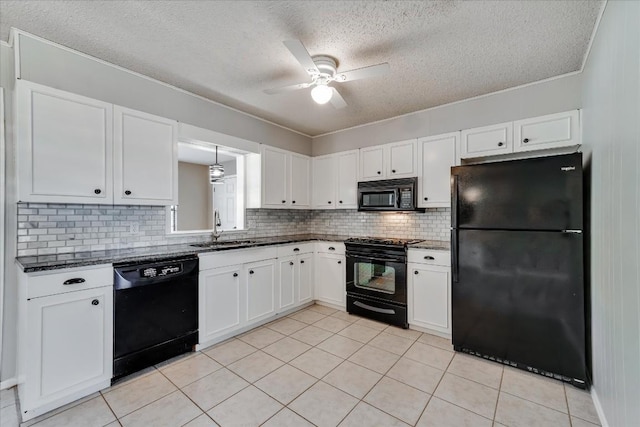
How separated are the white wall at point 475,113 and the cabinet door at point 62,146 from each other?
2910 millimetres

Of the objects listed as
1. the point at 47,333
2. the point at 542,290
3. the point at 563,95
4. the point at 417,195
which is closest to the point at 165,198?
the point at 47,333

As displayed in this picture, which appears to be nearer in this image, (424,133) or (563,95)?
(563,95)

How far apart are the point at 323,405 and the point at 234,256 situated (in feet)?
5.32

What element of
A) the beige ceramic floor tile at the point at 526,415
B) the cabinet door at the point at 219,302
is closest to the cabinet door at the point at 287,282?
the cabinet door at the point at 219,302

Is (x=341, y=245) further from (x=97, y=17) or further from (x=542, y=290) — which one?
(x=97, y=17)

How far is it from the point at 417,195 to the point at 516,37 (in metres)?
1.74

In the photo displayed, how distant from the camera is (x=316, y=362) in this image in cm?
246

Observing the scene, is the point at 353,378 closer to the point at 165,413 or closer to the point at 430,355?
the point at 430,355

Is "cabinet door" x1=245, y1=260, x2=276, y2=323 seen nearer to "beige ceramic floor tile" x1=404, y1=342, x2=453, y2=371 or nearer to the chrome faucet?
A: the chrome faucet

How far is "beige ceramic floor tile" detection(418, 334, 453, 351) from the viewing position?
9.09 feet

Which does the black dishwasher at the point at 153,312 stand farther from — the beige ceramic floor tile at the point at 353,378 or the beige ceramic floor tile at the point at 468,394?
the beige ceramic floor tile at the point at 468,394

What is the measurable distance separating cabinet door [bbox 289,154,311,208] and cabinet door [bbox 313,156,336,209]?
0.11 metres

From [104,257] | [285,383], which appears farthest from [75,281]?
[285,383]

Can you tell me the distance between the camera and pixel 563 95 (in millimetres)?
2586
